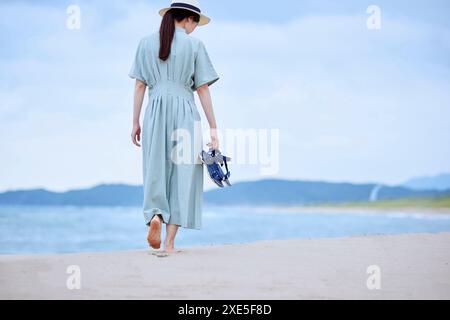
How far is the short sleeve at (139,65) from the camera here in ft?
15.0

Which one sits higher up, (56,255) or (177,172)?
(177,172)

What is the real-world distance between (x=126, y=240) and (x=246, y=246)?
12984mm

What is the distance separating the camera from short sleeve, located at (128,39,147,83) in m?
4.58

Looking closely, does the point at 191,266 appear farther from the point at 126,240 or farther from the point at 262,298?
the point at 126,240

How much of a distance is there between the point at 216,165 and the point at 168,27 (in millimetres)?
957

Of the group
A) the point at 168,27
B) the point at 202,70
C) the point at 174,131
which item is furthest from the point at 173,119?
the point at 168,27

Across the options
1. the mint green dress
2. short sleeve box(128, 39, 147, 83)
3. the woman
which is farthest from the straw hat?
short sleeve box(128, 39, 147, 83)

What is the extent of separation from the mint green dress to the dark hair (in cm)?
5

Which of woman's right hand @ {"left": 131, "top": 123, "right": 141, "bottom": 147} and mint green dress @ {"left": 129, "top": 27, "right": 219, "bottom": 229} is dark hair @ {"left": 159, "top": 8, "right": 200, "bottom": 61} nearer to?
mint green dress @ {"left": 129, "top": 27, "right": 219, "bottom": 229}

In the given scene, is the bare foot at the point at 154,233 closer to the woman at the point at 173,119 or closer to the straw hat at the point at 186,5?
the woman at the point at 173,119

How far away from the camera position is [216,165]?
14.6 feet

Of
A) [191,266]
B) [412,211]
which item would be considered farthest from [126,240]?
[412,211]

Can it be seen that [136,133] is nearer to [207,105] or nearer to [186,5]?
[207,105]
